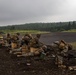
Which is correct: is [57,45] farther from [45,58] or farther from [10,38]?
[10,38]

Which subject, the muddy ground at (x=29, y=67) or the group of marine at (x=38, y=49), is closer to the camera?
the muddy ground at (x=29, y=67)

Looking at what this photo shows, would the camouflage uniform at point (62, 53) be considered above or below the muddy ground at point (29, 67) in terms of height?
above

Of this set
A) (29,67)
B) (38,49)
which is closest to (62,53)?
(38,49)

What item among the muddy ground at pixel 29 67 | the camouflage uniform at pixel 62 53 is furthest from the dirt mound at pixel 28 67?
the camouflage uniform at pixel 62 53

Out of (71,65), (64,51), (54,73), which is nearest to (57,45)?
(64,51)

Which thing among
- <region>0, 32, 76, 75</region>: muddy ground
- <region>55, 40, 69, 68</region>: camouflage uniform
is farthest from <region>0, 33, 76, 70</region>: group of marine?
<region>0, 32, 76, 75</region>: muddy ground

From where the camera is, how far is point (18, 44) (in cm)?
2214

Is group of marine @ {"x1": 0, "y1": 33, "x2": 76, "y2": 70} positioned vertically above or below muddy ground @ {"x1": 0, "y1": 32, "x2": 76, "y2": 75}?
above

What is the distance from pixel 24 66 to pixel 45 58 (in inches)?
82.9

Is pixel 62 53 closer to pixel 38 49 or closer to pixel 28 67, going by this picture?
pixel 38 49

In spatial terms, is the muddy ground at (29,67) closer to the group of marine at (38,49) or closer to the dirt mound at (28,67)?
the dirt mound at (28,67)

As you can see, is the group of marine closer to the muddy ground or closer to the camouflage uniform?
the camouflage uniform

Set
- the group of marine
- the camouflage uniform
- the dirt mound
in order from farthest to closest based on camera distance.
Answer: the group of marine < the camouflage uniform < the dirt mound

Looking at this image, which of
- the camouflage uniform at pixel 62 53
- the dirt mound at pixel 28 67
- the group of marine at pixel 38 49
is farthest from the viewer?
the group of marine at pixel 38 49
